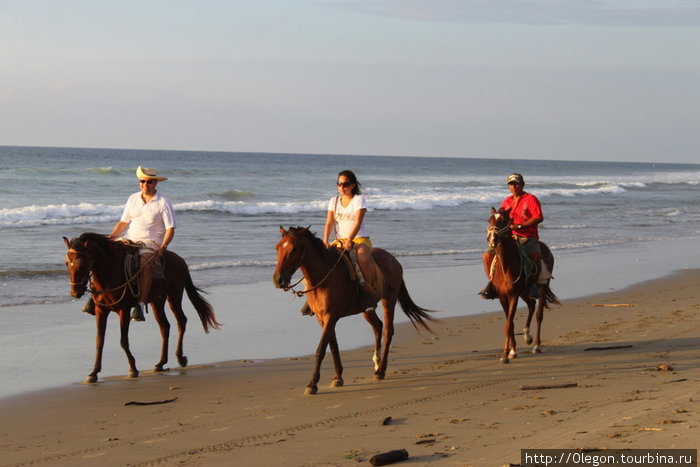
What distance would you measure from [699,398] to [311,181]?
54.5 meters

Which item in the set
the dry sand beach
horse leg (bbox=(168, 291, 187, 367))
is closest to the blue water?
horse leg (bbox=(168, 291, 187, 367))

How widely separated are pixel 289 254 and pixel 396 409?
162 centimetres

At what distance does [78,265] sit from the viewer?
8242mm

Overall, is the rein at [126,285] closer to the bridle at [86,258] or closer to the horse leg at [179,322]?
the bridle at [86,258]

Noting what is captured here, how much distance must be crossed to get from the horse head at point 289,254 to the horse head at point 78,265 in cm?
208

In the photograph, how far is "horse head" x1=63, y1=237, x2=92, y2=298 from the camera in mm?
8188

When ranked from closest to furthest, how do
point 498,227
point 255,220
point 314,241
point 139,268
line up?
1. point 314,241
2. point 139,268
3. point 498,227
4. point 255,220

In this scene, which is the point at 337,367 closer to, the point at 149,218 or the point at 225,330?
the point at 149,218

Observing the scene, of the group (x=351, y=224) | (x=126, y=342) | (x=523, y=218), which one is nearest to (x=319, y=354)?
(x=351, y=224)

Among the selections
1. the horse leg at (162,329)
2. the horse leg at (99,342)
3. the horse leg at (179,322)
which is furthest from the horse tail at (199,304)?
the horse leg at (99,342)

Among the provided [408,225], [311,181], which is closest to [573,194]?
[311,181]

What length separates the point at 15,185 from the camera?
137ft

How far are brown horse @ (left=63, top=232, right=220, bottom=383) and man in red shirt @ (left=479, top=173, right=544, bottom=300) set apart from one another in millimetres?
3542

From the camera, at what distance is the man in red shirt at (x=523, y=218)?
968 centimetres
